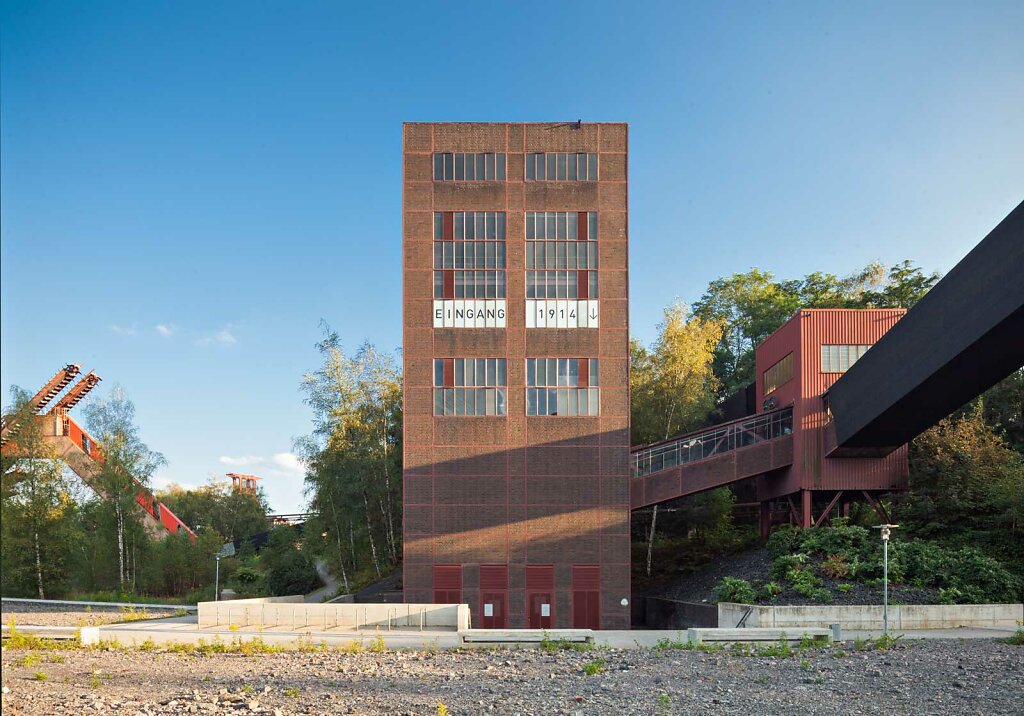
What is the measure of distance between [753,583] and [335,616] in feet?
47.0

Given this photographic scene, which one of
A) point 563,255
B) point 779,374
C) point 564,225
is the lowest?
point 779,374

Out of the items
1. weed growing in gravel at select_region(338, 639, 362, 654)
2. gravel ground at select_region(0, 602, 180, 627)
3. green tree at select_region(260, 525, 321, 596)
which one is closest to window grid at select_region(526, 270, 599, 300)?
weed growing in gravel at select_region(338, 639, 362, 654)

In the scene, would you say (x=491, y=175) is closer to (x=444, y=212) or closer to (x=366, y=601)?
(x=444, y=212)

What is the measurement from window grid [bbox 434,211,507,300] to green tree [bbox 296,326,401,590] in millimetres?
11783

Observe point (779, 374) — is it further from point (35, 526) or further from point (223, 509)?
point (223, 509)

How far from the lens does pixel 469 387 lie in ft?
108

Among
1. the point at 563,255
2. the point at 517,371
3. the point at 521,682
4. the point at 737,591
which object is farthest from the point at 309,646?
the point at 563,255

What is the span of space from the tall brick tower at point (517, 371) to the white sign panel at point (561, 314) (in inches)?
2.2

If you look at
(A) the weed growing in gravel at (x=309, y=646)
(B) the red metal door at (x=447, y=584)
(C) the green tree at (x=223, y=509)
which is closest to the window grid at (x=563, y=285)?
(B) the red metal door at (x=447, y=584)

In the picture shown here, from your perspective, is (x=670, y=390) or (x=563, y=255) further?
(x=670, y=390)

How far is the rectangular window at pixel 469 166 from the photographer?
33.8 meters

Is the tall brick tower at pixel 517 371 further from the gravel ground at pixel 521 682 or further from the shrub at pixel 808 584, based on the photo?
the gravel ground at pixel 521 682

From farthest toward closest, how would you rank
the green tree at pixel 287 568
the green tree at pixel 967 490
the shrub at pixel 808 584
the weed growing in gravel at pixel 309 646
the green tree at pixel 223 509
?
the green tree at pixel 223 509, the green tree at pixel 287 568, the green tree at pixel 967 490, the shrub at pixel 808 584, the weed growing in gravel at pixel 309 646

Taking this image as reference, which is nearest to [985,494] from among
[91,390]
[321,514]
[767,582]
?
[767,582]
